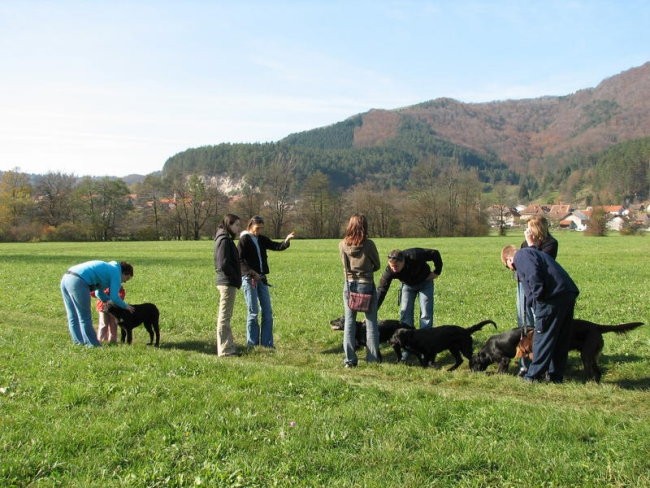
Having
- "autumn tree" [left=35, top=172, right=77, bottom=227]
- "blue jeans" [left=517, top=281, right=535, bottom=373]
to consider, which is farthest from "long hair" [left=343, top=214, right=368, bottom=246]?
"autumn tree" [left=35, top=172, right=77, bottom=227]

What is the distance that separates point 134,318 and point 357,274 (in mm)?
4928

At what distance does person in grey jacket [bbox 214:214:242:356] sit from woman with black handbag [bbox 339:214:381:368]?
212 centimetres

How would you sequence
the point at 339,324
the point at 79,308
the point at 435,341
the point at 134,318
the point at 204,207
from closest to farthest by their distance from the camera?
the point at 435,341 < the point at 79,308 < the point at 339,324 < the point at 134,318 < the point at 204,207

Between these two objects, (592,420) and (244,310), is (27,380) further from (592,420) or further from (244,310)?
(244,310)

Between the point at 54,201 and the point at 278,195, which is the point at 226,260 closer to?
the point at 278,195

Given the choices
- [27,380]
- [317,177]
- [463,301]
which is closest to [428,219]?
[317,177]

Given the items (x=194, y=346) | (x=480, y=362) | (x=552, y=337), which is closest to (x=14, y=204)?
(x=194, y=346)

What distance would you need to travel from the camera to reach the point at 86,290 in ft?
31.6

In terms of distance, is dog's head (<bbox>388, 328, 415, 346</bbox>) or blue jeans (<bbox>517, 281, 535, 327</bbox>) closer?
blue jeans (<bbox>517, 281, 535, 327</bbox>)

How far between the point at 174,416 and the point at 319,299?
10.6 meters

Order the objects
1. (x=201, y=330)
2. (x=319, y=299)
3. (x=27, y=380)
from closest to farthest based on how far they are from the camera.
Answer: (x=27, y=380)
(x=201, y=330)
(x=319, y=299)

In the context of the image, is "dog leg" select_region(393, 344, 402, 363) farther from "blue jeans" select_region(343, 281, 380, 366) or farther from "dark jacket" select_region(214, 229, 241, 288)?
"dark jacket" select_region(214, 229, 241, 288)

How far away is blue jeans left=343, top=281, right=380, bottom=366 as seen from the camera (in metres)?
8.34

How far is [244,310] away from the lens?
1459 centimetres
